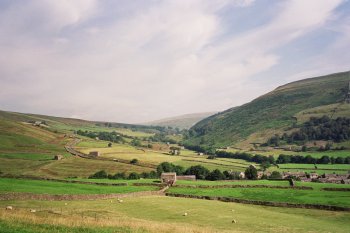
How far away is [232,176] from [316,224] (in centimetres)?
7689

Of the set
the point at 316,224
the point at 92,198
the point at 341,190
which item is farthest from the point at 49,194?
the point at 341,190

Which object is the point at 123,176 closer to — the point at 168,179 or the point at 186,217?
the point at 168,179

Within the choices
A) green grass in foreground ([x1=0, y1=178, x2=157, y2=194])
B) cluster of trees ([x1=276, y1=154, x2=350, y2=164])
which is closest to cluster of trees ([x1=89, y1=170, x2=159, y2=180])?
green grass in foreground ([x1=0, y1=178, x2=157, y2=194])

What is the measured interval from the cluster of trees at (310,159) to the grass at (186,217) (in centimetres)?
11821

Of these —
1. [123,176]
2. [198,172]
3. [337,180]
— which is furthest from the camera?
[198,172]

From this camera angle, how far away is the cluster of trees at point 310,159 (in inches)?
6572

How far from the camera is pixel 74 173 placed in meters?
122

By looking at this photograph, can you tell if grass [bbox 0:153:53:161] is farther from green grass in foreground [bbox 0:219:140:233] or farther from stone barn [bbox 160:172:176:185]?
green grass in foreground [bbox 0:219:140:233]

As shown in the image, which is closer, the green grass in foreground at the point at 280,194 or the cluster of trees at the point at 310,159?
the green grass in foreground at the point at 280,194

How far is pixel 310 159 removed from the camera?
172500 mm

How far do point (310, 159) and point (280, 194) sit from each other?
10999 cm

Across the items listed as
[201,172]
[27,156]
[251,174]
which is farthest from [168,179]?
[27,156]

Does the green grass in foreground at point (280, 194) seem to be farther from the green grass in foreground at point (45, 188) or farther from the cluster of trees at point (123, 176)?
the cluster of trees at point (123, 176)

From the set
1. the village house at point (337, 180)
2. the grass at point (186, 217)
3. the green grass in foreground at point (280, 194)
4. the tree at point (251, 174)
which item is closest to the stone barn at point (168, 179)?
the green grass in foreground at point (280, 194)
